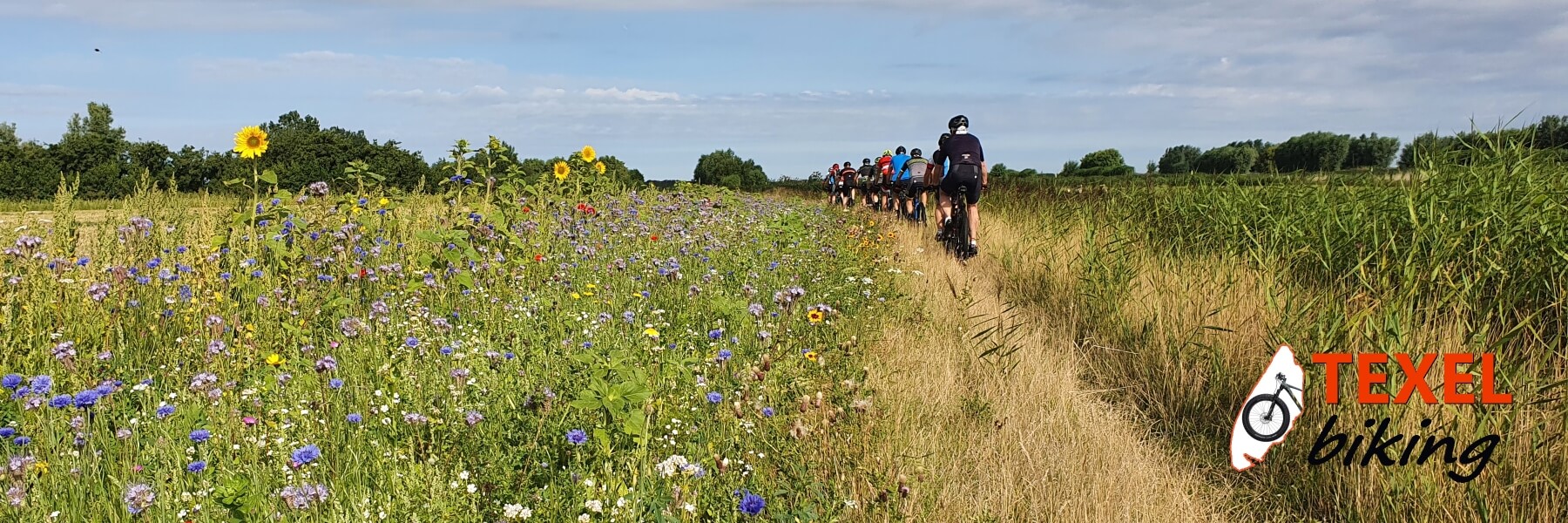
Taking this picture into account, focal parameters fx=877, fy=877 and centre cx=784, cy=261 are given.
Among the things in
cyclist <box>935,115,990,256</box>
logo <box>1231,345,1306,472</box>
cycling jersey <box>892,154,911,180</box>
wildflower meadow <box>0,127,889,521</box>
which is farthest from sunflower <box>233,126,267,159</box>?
cycling jersey <box>892,154,911,180</box>

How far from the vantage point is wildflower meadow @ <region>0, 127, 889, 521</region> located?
2.46 meters

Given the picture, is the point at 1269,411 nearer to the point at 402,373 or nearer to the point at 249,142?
the point at 402,373

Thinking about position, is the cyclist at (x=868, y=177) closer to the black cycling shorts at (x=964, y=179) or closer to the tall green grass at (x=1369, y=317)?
the black cycling shorts at (x=964, y=179)

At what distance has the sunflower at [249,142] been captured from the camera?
551 centimetres

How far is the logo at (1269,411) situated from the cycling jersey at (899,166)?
10.5m

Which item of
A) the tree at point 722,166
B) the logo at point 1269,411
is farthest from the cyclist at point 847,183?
the tree at point 722,166

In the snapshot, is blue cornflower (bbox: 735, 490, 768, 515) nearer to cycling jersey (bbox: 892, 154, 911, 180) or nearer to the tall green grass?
the tall green grass

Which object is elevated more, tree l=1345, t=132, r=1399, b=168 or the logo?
tree l=1345, t=132, r=1399, b=168

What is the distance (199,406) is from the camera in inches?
119

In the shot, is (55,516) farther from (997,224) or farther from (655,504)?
(997,224)

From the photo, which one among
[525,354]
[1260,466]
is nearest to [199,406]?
[525,354]

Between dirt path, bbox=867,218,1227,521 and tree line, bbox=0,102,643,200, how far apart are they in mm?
10503

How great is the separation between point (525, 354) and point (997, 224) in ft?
31.7

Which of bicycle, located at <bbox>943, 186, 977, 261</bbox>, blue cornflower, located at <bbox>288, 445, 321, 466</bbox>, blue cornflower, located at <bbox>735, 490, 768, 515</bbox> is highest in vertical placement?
bicycle, located at <bbox>943, 186, 977, 261</bbox>
